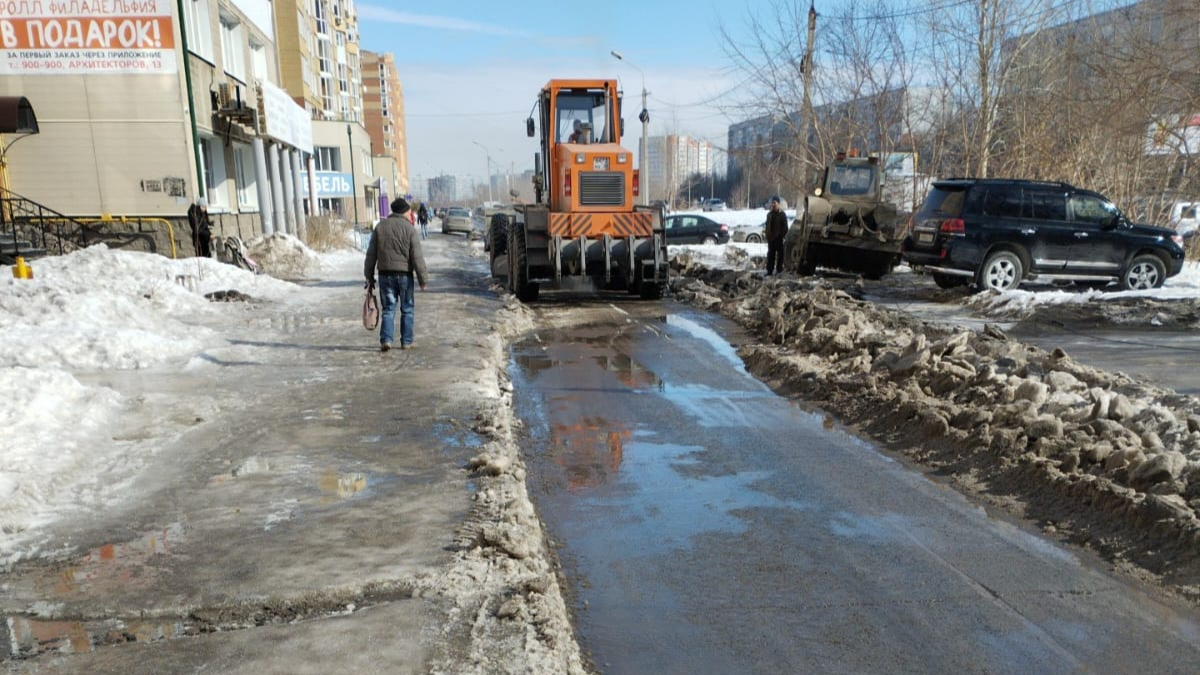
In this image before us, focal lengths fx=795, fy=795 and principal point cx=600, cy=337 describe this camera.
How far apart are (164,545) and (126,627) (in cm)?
86

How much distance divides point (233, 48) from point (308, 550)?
2438cm

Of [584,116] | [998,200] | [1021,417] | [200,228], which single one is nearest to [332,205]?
[200,228]

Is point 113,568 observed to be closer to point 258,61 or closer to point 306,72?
point 258,61

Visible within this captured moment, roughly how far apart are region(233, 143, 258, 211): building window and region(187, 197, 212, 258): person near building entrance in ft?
22.1

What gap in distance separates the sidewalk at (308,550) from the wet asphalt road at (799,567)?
39 centimetres

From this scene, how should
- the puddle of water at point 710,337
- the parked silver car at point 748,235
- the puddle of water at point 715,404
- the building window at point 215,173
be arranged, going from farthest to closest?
the parked silver car at point 748,235 < the building window at point 215,173 < the puddle of water at point 710,337 < the puddle of water at point 715,404

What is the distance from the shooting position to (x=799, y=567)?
409 centimetres

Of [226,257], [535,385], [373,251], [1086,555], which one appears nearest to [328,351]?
[373,251]

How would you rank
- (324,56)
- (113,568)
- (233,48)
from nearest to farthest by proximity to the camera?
(113,568) < (233,48) < (324,56)

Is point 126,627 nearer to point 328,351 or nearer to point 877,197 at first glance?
point 328,351

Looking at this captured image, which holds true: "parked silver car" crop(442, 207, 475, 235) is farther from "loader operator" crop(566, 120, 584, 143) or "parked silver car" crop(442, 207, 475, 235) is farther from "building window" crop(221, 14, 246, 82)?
"loader operator" crop(566, 120, 584, 143)

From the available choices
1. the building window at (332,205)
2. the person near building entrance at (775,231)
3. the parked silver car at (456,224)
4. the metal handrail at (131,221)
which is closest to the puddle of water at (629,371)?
the person near building entrance at (775,231)

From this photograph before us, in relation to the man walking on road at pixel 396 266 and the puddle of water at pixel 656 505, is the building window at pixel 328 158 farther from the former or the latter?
the puddle of water at pixel 656 505

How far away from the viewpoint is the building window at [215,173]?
21453 mm
